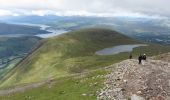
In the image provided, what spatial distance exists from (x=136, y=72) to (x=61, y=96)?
1540 centimetres

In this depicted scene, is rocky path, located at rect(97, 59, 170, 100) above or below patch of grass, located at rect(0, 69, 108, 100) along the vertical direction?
above

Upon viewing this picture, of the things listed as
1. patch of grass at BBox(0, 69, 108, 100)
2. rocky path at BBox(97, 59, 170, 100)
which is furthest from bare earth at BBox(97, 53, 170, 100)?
patch of grass at BBox(0, 69, 108, 100)

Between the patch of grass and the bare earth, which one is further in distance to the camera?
the patch of grass

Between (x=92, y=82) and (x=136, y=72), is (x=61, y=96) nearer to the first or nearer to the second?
(x=92, y=82)

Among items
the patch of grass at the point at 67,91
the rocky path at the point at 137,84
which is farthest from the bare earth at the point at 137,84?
the patch of grass at the point at 67,91

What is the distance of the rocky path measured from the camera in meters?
49.2

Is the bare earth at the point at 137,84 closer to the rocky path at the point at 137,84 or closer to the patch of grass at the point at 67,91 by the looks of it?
the rocky path at the point at 137,84

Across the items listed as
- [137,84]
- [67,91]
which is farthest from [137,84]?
[67,91]

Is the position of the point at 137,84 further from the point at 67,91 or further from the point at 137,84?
the point at 67,91

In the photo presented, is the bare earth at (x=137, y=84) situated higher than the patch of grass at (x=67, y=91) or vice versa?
the bare earth at (x=137, y=84)

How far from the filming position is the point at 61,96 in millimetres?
56938

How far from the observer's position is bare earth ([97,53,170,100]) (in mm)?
49250

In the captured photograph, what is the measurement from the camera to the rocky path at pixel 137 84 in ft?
162

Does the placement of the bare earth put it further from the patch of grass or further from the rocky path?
the patch of grass
